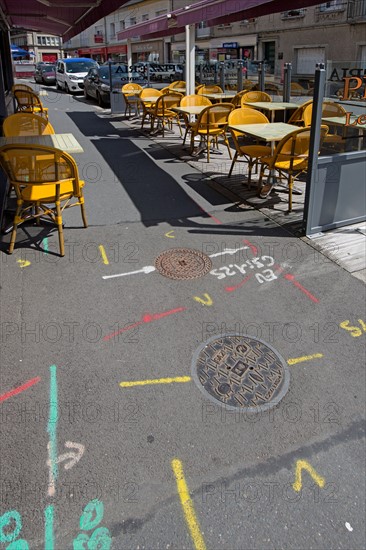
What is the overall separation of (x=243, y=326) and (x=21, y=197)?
257 cm

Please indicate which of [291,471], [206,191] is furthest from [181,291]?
[206,191]

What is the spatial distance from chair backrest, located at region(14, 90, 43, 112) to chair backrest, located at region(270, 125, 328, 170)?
719 centimetres

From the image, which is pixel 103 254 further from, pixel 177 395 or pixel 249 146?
pixel 249 146

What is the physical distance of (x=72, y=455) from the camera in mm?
2295

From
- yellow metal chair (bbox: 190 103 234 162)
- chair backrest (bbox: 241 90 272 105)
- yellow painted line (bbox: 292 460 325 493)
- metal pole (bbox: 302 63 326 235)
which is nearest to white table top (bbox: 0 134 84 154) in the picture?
metal pole (bbox: 302 63 326 235)

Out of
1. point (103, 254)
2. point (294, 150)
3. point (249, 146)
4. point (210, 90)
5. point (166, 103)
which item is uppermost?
point (210, 90)

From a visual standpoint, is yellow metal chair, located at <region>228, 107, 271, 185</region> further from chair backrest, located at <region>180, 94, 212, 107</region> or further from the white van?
the white van

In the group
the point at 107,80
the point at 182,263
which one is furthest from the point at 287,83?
the point at 107,80

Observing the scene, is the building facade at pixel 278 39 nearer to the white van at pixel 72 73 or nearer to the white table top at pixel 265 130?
the white table top at pixel 265 130

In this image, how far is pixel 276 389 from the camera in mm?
2752

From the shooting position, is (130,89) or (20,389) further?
(130,89)

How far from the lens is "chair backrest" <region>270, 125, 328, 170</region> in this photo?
5.03 metres

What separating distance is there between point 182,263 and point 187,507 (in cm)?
259

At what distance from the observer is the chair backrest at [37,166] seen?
406cm
